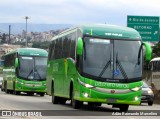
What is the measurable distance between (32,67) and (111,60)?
68.9 ft

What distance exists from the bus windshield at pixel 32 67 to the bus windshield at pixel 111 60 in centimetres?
2037

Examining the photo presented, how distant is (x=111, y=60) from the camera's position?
2112cm

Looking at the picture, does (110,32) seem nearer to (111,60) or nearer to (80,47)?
(111,60)

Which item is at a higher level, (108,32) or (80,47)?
(108,32)

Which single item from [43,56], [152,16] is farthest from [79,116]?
[152,16]

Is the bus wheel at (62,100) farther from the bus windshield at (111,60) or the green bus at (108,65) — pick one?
the bus windshield at (111,60)

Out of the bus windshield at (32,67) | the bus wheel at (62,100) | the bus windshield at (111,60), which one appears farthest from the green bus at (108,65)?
the bus windshield at (32,67)

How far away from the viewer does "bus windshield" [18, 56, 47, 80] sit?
136 ft

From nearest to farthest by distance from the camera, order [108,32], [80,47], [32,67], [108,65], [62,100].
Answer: [80,47] < [108,65] < [108,32] < [62,100] < [32,67]


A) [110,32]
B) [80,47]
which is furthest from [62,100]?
[80,47]

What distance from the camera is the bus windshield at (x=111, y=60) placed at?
2097 cm

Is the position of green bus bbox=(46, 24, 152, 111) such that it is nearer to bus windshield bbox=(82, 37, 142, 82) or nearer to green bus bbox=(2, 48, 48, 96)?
bus windshield bbox=(82, 37, 142, 82)

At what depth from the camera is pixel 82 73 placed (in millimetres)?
21000

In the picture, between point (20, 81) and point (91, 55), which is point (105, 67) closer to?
point (91, 55)
